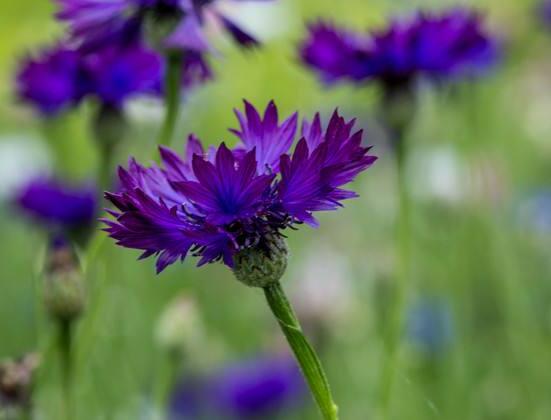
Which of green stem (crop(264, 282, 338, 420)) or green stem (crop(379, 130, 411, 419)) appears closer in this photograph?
green stem (crop(264, 282, 338, 420))

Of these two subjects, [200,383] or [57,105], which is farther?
[200,383]

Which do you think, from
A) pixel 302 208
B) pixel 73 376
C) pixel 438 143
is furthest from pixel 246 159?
pixel 438 143

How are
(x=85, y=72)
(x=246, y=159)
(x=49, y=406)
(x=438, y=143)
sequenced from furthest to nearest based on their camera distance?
(x=438, y=143) < (x=49, y=406) < (x=85, y=72) < (x=246, y=159)

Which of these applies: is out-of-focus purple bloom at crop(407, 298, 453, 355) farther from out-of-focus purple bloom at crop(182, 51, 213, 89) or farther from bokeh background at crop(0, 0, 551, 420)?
out-of-focus purple bloom at crop(182, 51, 213, 89)

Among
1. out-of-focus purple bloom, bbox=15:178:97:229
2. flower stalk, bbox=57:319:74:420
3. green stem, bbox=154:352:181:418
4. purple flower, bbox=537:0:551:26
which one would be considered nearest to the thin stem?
flower stalk, bbox=57:319:74:420

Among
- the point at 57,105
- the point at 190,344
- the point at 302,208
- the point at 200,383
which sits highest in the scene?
the point at 57,105

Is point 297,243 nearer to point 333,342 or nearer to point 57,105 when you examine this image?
point 333,342

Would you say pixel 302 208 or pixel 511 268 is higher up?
pixel 302 208

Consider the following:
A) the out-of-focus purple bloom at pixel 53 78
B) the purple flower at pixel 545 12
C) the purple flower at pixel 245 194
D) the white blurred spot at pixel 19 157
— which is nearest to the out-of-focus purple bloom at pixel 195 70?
the out-of-focus purple bloom at pixel 53 78
